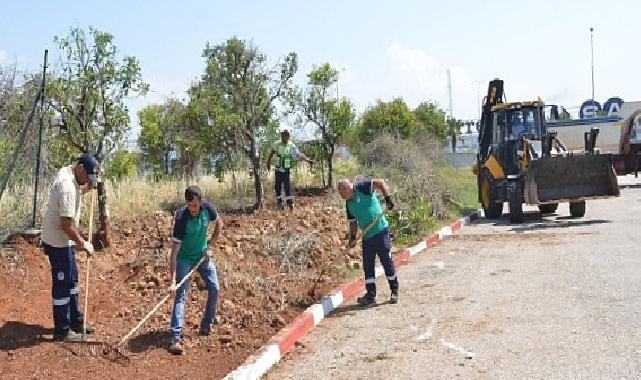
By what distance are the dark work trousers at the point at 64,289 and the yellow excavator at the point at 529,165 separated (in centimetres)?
1153

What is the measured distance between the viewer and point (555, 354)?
20.0 ft

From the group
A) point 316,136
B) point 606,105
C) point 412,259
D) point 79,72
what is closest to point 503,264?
point 412,259

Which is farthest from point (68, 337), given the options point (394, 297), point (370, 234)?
point (394, 297)

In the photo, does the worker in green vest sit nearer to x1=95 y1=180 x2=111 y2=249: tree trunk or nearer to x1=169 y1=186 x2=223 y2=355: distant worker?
x1=95 y1=180 x2=111 y2=249: tree trunk

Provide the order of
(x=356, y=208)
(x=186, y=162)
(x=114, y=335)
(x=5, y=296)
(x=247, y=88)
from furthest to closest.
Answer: (x=186, y=162)
(x=247, y=88)
(x=356, y=208)
(x=5, y=296)
(x=114, y=335)

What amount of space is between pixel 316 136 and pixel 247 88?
170 inches

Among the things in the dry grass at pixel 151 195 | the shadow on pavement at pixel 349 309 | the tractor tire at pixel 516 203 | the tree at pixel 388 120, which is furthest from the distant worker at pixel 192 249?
the tree at pixel 388 120

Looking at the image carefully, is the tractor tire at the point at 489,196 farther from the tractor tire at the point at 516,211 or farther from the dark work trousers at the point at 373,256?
the dark work trousers at the point at 373,256

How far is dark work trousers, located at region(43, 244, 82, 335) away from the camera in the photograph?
21.2 ft

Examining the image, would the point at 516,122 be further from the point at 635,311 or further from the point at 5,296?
the point at 5,296

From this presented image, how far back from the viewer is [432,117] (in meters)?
41.9

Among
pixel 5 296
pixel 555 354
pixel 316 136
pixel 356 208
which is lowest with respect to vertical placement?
pixel 555 354

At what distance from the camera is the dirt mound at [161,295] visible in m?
6.13

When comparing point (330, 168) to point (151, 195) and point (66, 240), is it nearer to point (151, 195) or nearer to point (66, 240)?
point (151, 195)
